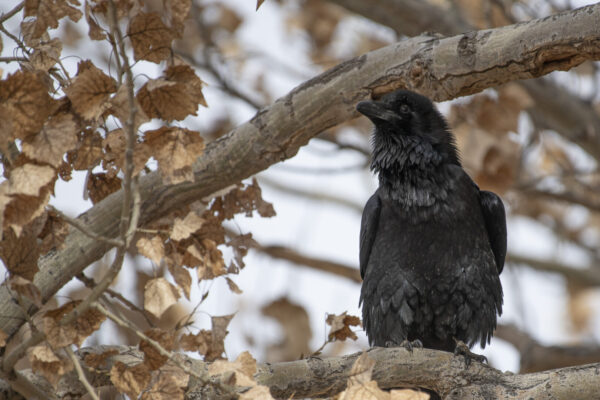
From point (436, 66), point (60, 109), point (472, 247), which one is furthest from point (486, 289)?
point (60, 109)

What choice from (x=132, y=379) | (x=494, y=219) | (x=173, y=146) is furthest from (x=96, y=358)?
(x=494, y=219)

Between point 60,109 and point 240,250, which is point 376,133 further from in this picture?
point 60,109

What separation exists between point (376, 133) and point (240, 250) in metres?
1.68

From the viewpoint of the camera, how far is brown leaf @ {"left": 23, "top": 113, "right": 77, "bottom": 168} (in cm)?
277

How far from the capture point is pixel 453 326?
4934 millimetres

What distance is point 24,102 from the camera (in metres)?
2.79

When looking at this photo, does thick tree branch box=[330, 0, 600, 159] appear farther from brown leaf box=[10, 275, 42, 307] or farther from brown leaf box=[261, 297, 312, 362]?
brown leaf box=[10, 275, 42, 307]

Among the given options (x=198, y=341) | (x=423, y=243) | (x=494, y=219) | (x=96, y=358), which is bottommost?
(x=96, y=358)

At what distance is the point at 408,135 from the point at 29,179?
3.05 m

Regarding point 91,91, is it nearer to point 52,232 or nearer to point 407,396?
point 52,232

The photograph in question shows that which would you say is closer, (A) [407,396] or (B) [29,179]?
(B) [29,179]

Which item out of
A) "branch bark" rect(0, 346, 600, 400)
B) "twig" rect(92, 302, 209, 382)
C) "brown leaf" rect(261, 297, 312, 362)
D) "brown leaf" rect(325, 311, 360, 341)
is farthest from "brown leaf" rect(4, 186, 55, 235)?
"brown leaf" rect(261, 297, 312, 362)

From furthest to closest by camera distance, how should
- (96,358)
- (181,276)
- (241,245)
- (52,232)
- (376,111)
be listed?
(376,111)
(241,245)
(181,276)
(96,358)
(52,232)

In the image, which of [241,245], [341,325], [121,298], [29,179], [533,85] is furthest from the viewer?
[533,85]
